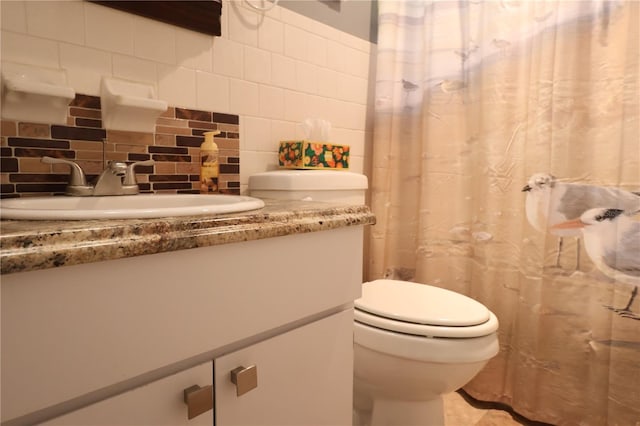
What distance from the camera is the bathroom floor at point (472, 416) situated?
1.32 metres

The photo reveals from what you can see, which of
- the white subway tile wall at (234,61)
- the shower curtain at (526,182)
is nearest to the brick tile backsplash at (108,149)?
the white subway tile wall at (234,61)

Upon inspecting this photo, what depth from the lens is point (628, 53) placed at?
1.07 m

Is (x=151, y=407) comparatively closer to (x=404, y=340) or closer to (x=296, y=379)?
(x=296, y=379)

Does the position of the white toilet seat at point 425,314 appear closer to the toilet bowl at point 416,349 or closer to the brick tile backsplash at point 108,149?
the toilet bowl at point 416,349

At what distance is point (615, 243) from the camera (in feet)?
3.66

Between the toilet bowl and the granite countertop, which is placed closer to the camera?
the granite countertop

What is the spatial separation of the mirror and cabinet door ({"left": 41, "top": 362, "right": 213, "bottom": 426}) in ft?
2.92

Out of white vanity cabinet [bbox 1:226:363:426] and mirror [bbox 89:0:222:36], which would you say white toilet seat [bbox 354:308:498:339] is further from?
mirror [bbox 89:0:222:36]

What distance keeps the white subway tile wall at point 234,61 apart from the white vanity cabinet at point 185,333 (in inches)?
25.8

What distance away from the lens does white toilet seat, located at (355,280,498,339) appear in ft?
3.22

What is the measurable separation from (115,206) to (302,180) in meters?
0.51

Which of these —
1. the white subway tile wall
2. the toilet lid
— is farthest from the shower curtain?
the toilet lid

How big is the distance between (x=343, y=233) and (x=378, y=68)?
1074 mm

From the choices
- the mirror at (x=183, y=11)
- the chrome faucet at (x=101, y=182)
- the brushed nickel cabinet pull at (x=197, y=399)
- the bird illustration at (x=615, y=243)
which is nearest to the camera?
the brushed nickel cabinet pull at (x=197, y=399)
